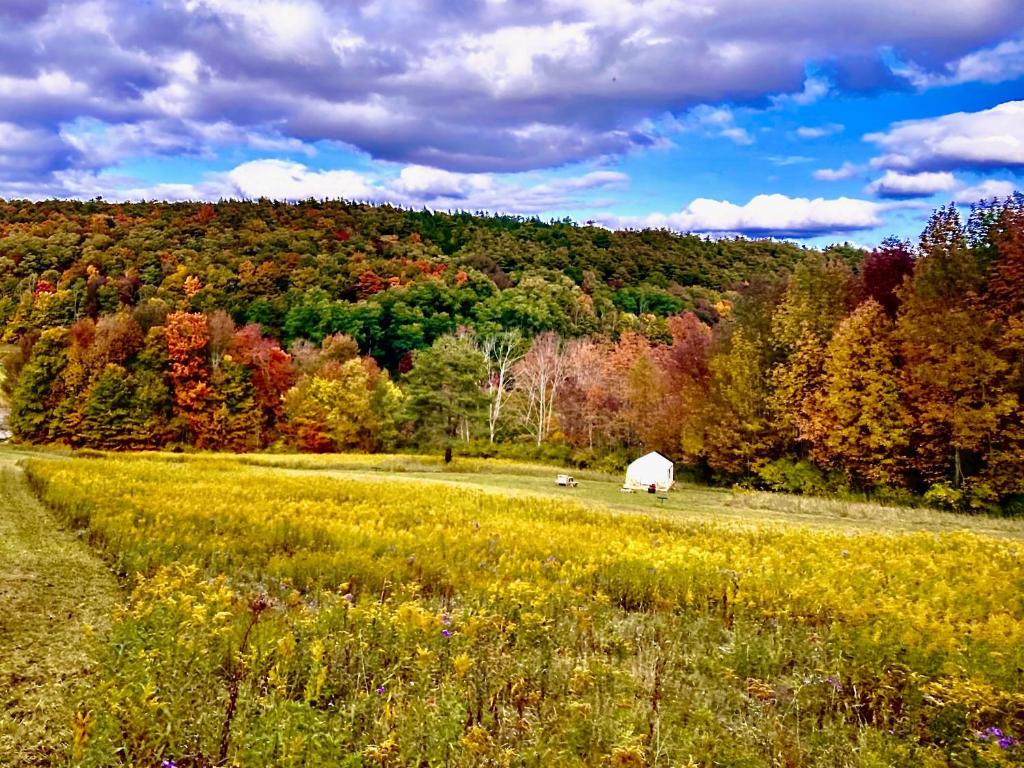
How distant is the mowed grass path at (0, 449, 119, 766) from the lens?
4645 mm

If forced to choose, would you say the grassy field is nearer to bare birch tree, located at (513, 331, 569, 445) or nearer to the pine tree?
the pine tree

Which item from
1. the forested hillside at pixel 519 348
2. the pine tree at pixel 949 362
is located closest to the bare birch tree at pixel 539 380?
the forested hillside at pixel 519 348

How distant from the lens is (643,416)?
46.8 m

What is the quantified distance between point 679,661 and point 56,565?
8006 millimetres

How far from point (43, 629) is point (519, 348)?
71590 millimetres

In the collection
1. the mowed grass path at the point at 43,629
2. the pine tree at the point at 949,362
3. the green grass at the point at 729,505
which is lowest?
the green grass at the point at 729,505

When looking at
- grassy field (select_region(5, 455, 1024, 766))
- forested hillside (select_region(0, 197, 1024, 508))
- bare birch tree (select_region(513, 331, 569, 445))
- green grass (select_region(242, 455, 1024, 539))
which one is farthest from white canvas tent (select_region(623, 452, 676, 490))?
bare birch tree (select_region(513, 331, 569, 445))

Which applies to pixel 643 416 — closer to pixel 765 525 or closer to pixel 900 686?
pixel 765 525

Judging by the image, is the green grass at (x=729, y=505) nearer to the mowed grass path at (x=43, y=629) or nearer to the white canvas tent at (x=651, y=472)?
the white canvas tent at (x=651, y=472)

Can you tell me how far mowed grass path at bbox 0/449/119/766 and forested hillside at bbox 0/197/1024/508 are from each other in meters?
30.4

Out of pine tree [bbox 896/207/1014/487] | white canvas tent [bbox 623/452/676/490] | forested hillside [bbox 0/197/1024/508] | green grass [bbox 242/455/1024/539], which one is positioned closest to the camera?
green grass [bbox 242/455/1024/539]

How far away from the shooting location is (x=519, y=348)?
77.6m

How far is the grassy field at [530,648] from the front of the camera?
4621 mm

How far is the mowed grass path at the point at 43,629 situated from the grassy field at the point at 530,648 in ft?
0.48
